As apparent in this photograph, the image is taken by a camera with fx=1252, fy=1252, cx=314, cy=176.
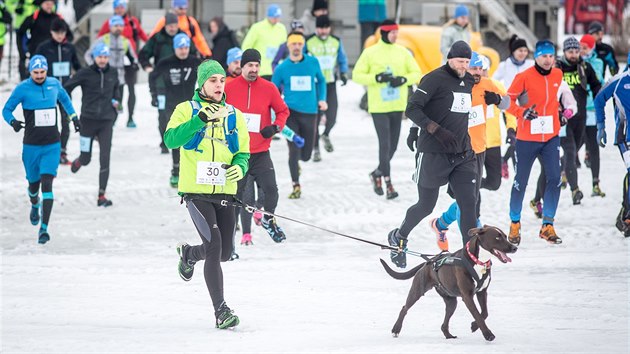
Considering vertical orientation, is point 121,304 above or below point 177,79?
below

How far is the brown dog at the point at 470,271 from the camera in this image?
24.8 feet

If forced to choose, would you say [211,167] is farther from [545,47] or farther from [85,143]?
[85,143]

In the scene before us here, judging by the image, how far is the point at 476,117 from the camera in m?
10.7

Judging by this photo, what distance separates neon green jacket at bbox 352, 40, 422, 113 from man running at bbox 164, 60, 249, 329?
17.9ft

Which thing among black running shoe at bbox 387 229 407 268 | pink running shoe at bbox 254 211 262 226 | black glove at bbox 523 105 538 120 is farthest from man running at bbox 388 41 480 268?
pink running shoe at bbox 254 211 262 226

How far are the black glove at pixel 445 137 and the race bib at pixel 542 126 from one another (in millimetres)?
1921

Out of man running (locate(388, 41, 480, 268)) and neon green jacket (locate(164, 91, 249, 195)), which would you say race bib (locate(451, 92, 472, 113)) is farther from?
neon green jacket (locate(164, 91, 249, 195))

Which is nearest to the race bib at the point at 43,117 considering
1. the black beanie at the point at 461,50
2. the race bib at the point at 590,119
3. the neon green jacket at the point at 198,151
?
the neon green jacket at the point at 198,151

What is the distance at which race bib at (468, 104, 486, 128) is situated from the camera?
1067 cm

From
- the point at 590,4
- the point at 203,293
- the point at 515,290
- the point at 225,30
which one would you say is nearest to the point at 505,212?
the point at 515,290

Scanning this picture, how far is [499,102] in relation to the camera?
10.9 m

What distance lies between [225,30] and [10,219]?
6.21 metres

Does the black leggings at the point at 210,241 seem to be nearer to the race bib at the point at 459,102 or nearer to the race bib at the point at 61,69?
the race bib at the point at 459,102

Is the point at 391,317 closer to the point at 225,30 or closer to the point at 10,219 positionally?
the point at 10,219
